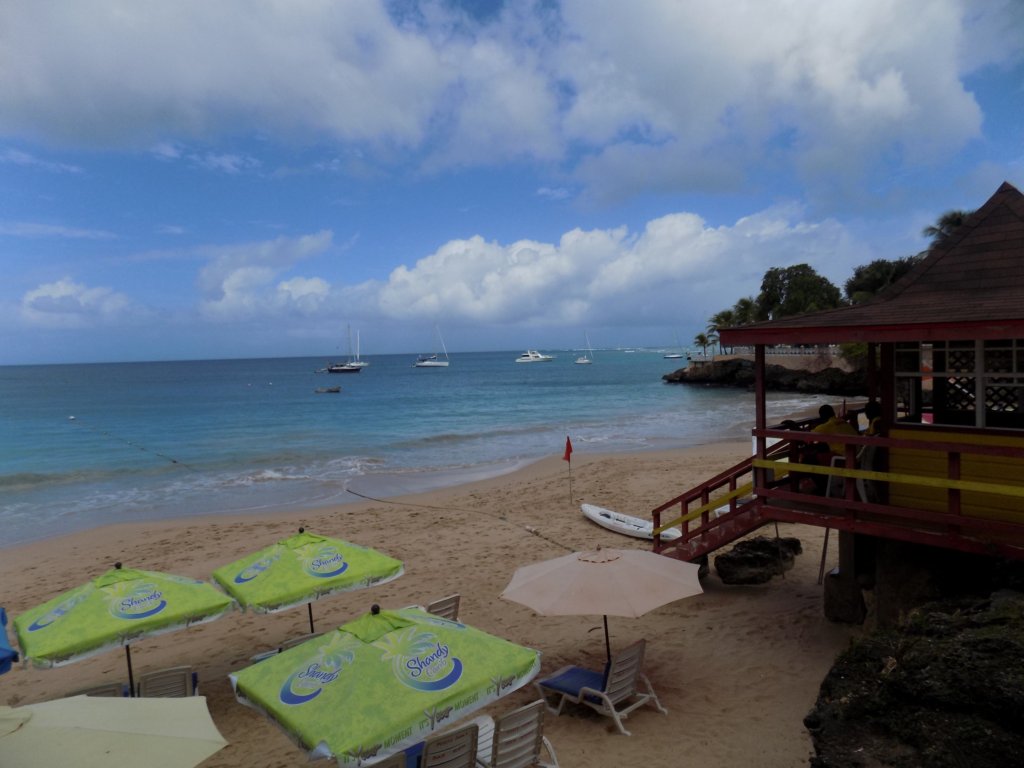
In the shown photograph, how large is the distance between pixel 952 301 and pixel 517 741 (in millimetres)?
6167

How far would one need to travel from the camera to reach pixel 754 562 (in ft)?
33.5

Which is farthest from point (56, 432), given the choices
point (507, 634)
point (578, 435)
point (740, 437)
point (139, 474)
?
point (507, 634)

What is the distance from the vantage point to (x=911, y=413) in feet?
24.9

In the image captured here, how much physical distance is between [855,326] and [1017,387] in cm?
177

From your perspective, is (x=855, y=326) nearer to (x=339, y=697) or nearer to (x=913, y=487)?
(x=913, y=487)

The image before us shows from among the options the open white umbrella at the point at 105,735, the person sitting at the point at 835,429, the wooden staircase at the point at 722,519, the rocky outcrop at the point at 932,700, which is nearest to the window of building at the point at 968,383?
the person sitting at the point at 835,429

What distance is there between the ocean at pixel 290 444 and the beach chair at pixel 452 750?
14987 mm

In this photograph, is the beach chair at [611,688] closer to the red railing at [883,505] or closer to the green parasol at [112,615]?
the red railing at [883,505]

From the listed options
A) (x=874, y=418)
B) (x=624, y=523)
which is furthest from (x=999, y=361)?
(x=624, y=523)

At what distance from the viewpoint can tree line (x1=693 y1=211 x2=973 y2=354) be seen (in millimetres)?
60469

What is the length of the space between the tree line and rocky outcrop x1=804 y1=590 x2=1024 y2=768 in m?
56.1

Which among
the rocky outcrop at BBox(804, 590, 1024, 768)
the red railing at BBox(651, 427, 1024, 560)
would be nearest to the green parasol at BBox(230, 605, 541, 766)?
the rocky outcrop at BBox(804, 590, 1024, 768)

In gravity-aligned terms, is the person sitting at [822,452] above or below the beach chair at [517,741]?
above

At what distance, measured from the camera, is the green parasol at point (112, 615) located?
6051 mm
